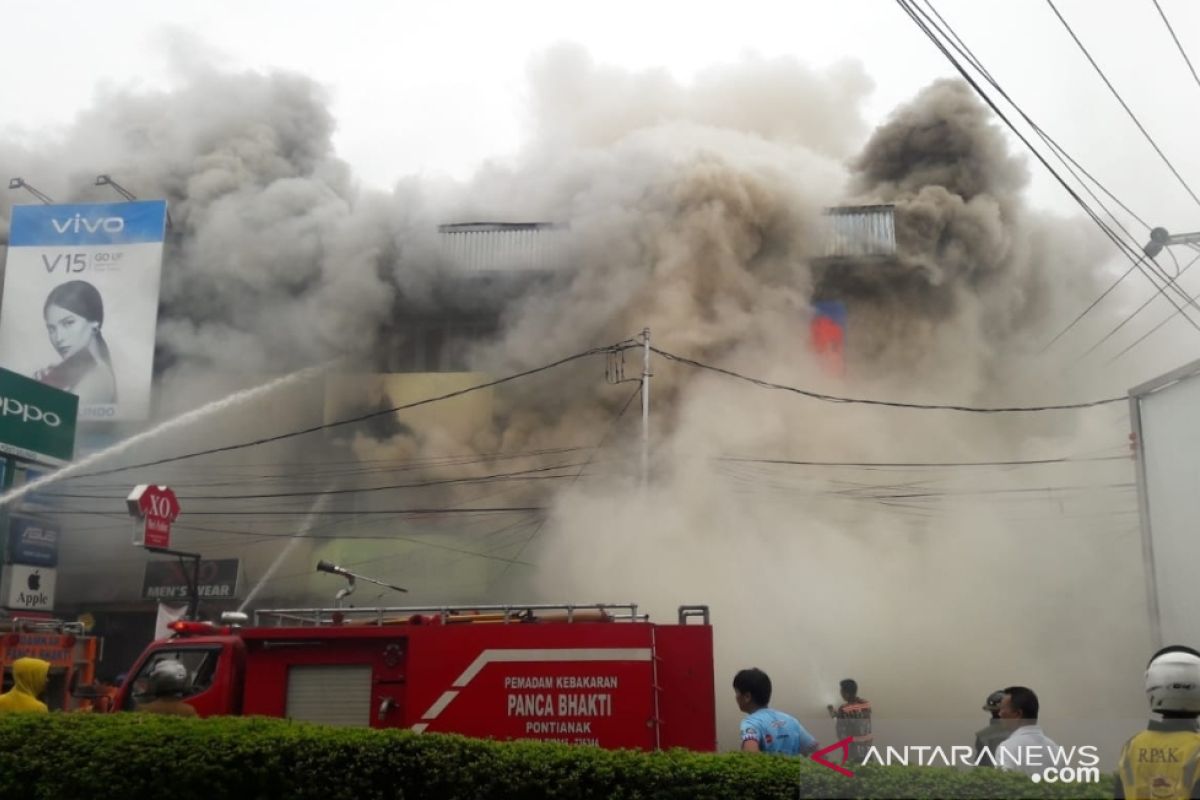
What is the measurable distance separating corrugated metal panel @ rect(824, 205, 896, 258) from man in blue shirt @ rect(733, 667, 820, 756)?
15763 mm

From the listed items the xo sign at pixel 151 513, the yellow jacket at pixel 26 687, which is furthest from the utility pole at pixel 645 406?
the yellow jacket at pixel 26 687

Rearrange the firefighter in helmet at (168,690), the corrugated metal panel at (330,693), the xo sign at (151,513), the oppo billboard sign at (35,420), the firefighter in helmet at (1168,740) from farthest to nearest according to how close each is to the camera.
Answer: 1. the oppo billboard sign at (35,420)
2. the xo sign at (151,513)
3. the corrugated metal panel at (330,693)
4. the firefighter in helmet at (168,690)
5. the firefighter in helmet at (1168,740)

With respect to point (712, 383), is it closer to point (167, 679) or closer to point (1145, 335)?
point (1145, 335)

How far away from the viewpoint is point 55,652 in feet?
32.3

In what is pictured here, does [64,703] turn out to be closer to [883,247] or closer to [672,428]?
[672,428]

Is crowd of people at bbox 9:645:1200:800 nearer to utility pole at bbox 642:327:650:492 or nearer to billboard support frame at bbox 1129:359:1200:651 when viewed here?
billboard support frame at bbox 1129:359:1200:651

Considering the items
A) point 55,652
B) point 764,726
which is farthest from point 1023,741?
point 55,652

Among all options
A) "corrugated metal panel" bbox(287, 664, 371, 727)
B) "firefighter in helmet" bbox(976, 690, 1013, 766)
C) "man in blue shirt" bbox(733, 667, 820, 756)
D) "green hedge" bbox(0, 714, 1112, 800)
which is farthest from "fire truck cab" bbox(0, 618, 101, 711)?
"firefighter in helmet" bbox(976, 690, 1013, 766)

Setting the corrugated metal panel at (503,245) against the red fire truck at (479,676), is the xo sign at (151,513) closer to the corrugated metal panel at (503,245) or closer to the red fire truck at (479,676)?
the red fire truck at (479,676)

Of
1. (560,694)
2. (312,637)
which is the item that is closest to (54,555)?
(312,637)

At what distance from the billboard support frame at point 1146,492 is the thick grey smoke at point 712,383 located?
24.7ft

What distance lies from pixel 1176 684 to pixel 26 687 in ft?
19.2

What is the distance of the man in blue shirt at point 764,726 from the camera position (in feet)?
16.7

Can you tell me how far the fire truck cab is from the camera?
9.33 metres
